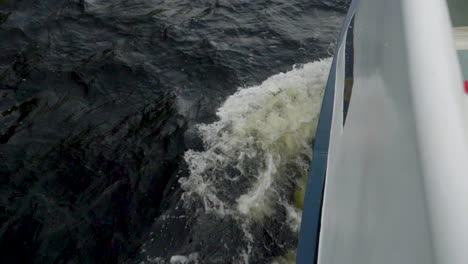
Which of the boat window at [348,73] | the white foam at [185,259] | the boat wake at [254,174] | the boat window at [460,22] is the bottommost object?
the white foam at [185,259]

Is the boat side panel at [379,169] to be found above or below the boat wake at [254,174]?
above

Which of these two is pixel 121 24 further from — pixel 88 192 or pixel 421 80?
pixel 421 80

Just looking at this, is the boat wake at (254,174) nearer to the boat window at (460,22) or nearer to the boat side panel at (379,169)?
the boat side panel at (379,169)

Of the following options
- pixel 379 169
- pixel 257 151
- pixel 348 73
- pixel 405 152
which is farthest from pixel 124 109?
pixel 405 152

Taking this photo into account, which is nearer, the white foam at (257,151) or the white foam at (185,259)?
the white foam at (185,259)

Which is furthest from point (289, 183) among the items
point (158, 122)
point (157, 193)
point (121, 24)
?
point (121, 24)

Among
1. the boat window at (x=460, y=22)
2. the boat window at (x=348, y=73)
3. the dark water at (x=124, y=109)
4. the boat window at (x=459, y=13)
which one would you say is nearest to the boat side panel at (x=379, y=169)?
the boat window at (x=348, y=73)

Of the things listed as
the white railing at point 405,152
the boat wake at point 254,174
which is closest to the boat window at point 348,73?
the white railing at point 405,152

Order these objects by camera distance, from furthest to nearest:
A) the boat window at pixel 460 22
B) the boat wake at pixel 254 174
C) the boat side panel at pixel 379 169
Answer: the boat wake at pixel 254 174 < the boat window at pixel 460 22 < the boat side panel at pixel 379 169

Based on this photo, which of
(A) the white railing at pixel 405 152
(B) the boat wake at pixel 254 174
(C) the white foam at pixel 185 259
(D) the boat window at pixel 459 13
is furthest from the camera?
(B) the boat wake at pixel 254 174

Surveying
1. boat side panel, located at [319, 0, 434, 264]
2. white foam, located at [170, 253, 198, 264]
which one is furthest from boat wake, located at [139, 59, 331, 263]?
boat side panel, located at [319, 0, 434, 264]
